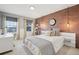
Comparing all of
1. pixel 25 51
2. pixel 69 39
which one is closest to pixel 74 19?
pixel 69 39

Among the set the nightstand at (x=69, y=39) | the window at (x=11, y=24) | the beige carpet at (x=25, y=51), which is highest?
the window at (x=11, y=24)

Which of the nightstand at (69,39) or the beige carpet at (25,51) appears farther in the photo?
the nightstand at (69,39)

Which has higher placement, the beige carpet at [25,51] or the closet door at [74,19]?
the closet door at [74,19]

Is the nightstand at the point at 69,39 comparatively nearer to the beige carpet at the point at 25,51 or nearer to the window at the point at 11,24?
the beige carpet at the point at 25,51

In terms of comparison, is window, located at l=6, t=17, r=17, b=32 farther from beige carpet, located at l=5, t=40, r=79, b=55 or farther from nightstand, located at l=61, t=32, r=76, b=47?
nightstand, located at l=61, t=32, r=76, b=47

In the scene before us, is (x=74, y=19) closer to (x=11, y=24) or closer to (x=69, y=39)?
(x=69, y=39)

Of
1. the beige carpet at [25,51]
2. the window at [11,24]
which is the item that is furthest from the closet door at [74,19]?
the window at [11,24]

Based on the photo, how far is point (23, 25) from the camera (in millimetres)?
4223

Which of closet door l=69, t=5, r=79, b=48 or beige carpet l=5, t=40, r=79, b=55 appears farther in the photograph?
closet door l=69, t=5, r=79, b=48

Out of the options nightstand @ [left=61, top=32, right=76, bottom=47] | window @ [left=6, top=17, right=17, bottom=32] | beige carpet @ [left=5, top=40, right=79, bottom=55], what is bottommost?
beige carpet @ [left=5, top=40, right=79, bottom=55]

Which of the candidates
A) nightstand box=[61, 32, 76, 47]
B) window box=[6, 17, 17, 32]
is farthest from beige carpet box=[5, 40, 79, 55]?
window box=[6, 17, 17, 32]

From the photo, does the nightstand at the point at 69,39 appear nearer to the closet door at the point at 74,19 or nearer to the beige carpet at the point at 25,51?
the closet door at the point at 74,19

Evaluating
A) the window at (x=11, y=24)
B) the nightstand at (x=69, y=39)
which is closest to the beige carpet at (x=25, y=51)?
the nightstand at (x=69, y=39)
